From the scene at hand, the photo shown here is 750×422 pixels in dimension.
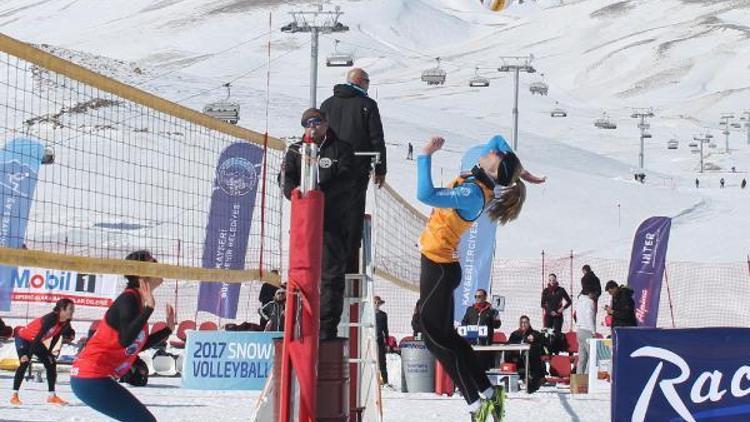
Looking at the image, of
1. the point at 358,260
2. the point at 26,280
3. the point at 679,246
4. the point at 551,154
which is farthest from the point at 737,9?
the point at 358,260

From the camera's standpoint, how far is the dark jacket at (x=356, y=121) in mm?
8344

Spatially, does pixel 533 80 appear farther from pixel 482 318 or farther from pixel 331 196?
pixel 331 196

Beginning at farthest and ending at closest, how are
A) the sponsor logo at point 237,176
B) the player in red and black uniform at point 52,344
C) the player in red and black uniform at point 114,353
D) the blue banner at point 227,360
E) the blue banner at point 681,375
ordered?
1. the blue banner at point 227,360
2. the sponsor logo at point 237,176
3. the player in red and black uniform at point 52,344
4. the blue banner at point 681,375
5. the player in red and black uniform at point 114,353

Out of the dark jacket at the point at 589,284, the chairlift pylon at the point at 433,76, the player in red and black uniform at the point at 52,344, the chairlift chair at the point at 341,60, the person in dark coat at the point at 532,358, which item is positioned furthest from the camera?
the chairlift pylon at the point at 433,76

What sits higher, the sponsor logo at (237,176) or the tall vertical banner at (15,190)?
the sponsor logo at (237,176)

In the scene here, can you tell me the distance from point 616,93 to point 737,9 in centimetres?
4364

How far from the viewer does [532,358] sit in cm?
1684

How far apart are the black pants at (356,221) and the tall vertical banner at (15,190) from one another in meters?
2.58

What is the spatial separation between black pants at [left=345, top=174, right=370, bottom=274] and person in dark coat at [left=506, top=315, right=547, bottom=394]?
829 cm

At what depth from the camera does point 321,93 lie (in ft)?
295

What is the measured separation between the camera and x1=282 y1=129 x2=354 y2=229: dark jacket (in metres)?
7.91

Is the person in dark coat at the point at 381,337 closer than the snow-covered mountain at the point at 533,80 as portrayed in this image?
Yes

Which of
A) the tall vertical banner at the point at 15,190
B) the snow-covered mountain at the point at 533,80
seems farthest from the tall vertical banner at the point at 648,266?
the snow-covered mountain at the point at 533,80

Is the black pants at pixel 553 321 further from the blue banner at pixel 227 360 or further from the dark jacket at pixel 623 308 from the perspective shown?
the blue banner at pixel 227 360
